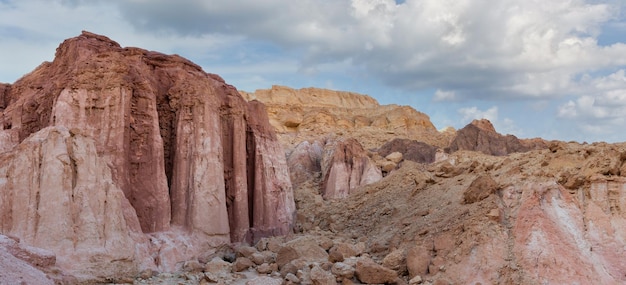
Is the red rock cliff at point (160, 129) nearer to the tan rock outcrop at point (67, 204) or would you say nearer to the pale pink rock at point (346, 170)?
the tan rock outcrop at point (67, 204)

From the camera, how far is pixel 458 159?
34906 mm

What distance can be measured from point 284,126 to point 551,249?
62249 millimetres

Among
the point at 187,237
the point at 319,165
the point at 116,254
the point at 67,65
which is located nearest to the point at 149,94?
the point at 67,65

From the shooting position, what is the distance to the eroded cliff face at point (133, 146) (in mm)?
13375

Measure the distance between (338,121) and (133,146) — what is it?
6148 centimetres

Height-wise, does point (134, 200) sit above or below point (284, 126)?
below

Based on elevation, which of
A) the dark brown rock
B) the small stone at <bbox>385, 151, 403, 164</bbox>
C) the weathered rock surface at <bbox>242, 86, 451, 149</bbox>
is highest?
the weathered rock surface at <bbox>242, 86, 451, 149</bbox>

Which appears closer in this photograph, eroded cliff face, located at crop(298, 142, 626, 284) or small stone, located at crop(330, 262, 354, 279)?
eroded cliff face, located at crop(298, 142, 626, 284)

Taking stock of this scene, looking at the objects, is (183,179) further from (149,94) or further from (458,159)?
(458,159)

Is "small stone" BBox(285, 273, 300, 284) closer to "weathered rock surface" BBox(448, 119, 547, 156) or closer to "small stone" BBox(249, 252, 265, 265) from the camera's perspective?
"small stone" BBox(249, 252, 265, 265)

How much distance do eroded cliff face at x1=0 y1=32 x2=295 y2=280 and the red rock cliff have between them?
35mm

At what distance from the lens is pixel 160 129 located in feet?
62.7

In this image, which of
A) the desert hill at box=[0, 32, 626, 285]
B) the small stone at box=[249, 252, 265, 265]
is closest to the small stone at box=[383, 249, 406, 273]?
the desert hill at box=[0, 32, 626, 285]

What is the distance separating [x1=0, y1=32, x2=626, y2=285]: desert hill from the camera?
13312 millimetres
